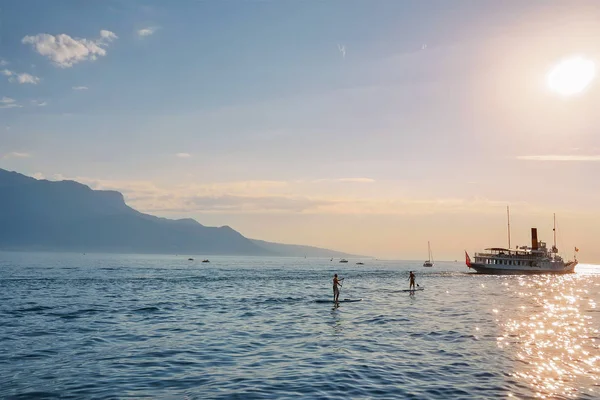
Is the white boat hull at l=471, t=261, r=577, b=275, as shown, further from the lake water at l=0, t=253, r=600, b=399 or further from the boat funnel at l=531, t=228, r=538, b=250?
the lake water at l=0, t=253, r=600, b=399

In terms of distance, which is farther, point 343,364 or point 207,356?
point 207,356

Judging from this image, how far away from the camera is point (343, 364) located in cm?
2372

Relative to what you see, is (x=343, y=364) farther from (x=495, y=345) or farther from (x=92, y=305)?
(x=92, y=305)

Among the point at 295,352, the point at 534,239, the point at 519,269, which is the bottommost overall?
the point at 295,352

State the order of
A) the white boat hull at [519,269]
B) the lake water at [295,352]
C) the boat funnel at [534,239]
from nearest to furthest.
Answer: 1. the lake water at [295,352]
2. the white boat hull at [519,269]
3. the boat funnel at [534,239]

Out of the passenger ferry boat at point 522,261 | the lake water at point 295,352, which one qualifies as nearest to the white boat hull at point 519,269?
the passenger ferry boat at point 522,261

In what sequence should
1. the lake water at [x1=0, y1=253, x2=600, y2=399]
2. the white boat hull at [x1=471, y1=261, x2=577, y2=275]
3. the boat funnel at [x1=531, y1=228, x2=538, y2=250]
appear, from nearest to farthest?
the lake water at [x1=0, y1=253, x2=600, y2=399] → the white boat hull at [x1=471, y1=261, x2=577, y2=275] → the boat funnel at [x1=531, y1=228, x2=538, y2=250]

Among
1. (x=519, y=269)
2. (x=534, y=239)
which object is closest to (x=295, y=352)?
(x=519, y=269)

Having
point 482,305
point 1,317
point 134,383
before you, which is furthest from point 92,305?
point 482,305

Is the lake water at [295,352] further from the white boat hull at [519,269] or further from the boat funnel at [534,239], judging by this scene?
the boat funnel at [534,239]

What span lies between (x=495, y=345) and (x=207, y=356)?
18.3m

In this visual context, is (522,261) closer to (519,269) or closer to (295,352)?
(519,269)

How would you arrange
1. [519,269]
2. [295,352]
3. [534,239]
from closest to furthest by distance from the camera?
[295,352], [519,269], [534,239]

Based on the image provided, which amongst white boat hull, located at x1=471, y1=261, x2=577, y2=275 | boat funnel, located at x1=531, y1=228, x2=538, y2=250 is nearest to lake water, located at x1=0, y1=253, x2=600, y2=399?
white boat hull, located at x1=471, y1=261, x2=577, y2=275
